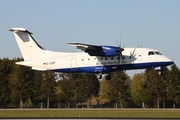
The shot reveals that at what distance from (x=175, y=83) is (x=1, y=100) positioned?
36.9 meters

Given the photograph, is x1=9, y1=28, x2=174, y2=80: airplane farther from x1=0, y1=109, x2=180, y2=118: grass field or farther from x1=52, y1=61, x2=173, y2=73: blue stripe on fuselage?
x1=0, y1=109, x2=180, y2=118: grass field

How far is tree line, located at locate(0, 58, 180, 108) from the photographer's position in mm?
88125

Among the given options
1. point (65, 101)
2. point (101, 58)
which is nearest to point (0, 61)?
point (65, 101)

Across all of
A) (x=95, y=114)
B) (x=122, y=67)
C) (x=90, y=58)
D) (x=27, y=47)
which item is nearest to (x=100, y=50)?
(x=90, y=58)

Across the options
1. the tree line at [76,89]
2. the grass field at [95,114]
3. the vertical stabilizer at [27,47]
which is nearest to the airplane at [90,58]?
the vertical stabilizer at [27,47]

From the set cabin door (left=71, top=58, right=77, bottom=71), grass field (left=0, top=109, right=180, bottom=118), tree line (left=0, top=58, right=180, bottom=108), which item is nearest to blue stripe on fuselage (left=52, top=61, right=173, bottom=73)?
cabin door (left=71, top=58, right=77, bottom=71)

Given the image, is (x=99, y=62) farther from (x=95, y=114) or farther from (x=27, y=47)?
(x=27, y=47)

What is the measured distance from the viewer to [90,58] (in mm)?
52688

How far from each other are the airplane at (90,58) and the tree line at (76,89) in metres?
33.5

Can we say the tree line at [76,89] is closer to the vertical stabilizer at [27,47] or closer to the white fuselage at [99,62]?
the vertical stabilizer at [27,47]

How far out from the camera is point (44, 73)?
309ft

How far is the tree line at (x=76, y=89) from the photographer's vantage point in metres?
88.1

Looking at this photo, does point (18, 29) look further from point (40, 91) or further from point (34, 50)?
point (40, 91)

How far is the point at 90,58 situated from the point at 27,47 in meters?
8.97
